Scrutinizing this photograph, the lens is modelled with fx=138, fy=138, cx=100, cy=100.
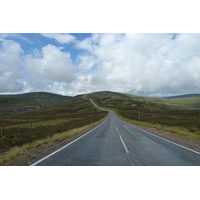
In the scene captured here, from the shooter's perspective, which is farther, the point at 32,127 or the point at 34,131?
the point at 32,127

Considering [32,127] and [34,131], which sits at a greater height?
[34,131]

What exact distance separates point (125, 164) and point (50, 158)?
12.6 ft

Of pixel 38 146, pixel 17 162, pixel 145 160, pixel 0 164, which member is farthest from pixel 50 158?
pixel 145 160

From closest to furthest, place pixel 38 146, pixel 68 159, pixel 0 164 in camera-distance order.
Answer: pixel 0 164 < pixel 68 159 < pixel 38 146

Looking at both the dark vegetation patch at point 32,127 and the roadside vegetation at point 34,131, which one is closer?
the roadside vegetation at point 34,131

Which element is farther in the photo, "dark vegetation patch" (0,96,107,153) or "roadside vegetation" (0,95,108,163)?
"dark vegetation patch" (0,96,107,153)

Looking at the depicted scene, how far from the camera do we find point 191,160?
7004mm
